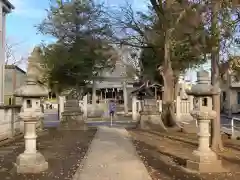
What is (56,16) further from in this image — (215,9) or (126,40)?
(215,9)

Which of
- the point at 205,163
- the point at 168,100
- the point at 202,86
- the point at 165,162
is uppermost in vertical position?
the point at 202,86

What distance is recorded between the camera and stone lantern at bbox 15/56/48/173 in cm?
925

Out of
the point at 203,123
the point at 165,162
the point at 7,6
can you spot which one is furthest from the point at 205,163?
the point at 7,6

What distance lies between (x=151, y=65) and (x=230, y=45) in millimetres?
17482

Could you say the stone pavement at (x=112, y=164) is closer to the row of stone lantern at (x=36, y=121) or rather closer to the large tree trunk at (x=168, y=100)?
the row of stone lantern at (x=36, y=121)

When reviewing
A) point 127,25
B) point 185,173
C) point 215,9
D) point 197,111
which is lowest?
point 185,173

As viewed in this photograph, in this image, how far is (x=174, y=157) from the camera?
1133 centimetres

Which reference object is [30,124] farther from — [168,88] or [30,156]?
[168,88]

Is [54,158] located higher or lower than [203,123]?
lower

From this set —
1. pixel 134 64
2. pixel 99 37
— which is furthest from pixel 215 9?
pixel 134 64

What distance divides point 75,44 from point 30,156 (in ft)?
52.6

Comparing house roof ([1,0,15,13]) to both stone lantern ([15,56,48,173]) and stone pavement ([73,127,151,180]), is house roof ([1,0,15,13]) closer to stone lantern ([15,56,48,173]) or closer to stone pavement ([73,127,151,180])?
stone pavement ([73,127,151,180])

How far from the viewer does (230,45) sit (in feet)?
42.2

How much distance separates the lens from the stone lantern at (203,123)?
931 centimetres
